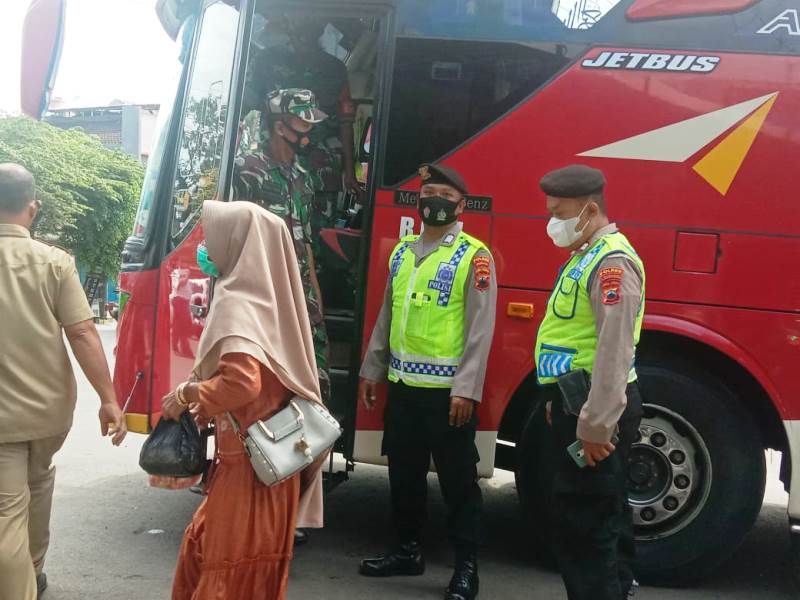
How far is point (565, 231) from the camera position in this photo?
2.86m

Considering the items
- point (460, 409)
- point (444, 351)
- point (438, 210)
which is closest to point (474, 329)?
point (444, 351)

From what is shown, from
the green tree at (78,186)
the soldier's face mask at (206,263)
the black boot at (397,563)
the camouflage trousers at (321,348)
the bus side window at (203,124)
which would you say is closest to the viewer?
the soldier's face mask at (206,263)

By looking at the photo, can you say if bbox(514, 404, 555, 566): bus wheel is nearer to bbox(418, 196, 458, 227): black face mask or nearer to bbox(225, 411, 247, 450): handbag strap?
bbox(418, 196, 458, 227): black face mask

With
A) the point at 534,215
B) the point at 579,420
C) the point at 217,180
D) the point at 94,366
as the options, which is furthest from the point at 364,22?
the point at 579,420

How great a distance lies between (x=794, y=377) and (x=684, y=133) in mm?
1213

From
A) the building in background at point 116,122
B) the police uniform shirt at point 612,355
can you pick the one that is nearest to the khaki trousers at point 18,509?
the police uniform shirt at point 612,355

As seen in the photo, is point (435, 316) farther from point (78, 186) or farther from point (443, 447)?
point (78, 186)

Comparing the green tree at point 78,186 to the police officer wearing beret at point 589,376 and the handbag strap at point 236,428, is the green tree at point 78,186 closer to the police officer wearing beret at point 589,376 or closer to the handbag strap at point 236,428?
the handbag strap at point 236,428

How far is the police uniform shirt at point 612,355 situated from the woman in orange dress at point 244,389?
94 centimetres

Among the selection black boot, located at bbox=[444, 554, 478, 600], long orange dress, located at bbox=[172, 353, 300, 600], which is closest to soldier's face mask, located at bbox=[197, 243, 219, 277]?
long orange dress, located at bbox=[172, 353, 300, 600]

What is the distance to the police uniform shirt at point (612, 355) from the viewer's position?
8.34 feet

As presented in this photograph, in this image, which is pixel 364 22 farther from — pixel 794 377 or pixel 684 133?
pixel 794 377

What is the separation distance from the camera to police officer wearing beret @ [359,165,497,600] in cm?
333

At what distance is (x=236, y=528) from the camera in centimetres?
245
